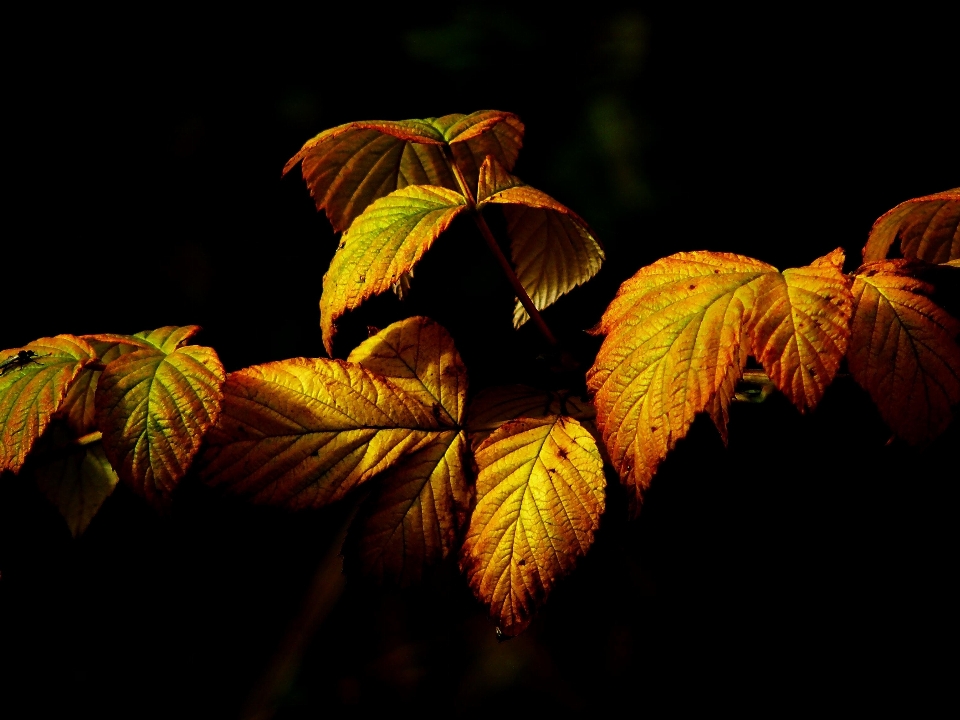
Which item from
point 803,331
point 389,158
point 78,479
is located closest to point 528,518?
point 803,331

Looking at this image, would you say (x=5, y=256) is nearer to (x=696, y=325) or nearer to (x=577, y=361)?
(x=577, y=361)

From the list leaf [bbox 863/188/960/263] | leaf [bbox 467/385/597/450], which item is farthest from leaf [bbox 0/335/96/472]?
leaf [bbox 863/188/960/263]

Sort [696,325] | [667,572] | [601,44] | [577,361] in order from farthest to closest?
[601,44]
[667,572]
[577,361]
[696,325]

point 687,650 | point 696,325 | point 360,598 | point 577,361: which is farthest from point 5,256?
point 687,650

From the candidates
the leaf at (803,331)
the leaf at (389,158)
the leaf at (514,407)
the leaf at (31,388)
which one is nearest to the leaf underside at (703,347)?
the leaf at (803,331)

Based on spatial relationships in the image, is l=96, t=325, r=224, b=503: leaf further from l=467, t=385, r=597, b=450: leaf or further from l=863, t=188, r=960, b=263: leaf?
l=863, t=188, r=960, b=263: leaf

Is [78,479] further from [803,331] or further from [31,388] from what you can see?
[803,331]
